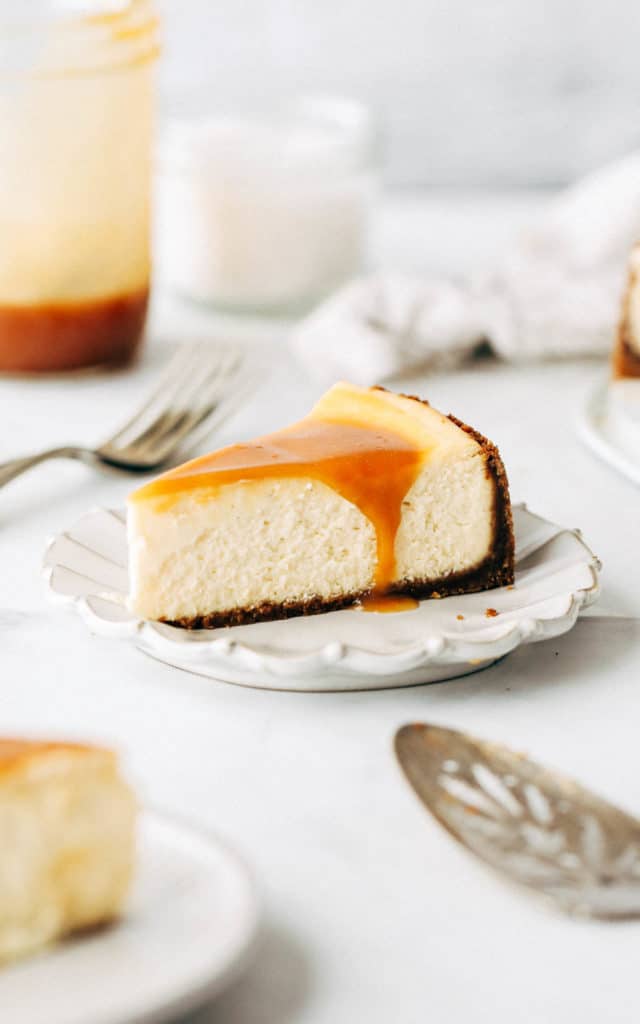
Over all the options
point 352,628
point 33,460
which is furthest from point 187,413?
point 352,628

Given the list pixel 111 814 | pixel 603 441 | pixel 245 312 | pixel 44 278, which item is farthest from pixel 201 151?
pixel 111 814

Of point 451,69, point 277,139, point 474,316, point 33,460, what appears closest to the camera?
point 33,460

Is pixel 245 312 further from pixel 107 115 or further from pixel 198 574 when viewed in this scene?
pixel 198 574

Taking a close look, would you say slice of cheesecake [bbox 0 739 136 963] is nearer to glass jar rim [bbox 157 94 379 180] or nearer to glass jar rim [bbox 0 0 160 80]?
glass jar rim [bbox 0 0 160 80]

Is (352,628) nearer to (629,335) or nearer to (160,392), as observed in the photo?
(160,392)

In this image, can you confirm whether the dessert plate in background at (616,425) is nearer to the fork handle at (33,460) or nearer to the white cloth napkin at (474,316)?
the white cloth napkin at (474,316)
